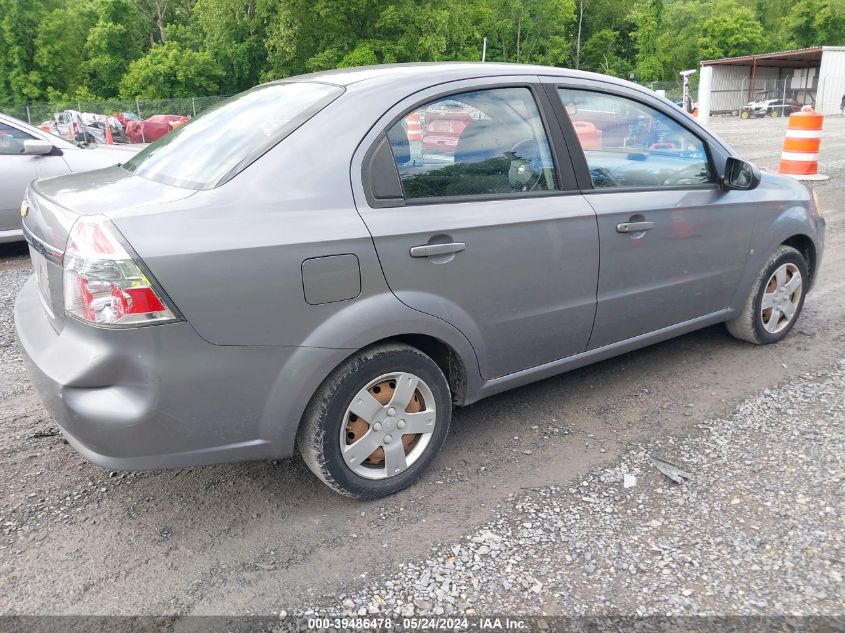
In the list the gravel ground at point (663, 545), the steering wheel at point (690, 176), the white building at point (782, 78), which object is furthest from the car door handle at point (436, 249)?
the white building at point (782, 78)

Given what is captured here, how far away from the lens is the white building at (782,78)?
141 ft

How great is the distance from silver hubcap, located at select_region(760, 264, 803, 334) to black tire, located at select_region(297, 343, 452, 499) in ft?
8.53

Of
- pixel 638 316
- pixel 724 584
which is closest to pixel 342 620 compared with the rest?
pixel 724 584

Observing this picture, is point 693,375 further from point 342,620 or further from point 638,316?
point 342,620

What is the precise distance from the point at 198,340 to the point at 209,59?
51.9m

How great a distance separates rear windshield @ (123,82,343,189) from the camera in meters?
2.73

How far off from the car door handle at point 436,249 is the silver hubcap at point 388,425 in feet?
1.63

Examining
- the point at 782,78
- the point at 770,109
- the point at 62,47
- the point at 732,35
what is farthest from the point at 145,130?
the point at 732,35

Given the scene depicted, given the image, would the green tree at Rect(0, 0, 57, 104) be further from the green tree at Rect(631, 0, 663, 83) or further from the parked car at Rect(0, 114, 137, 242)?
the green tree at Rect(631, 0, 663, 83)

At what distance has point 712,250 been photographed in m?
3.96

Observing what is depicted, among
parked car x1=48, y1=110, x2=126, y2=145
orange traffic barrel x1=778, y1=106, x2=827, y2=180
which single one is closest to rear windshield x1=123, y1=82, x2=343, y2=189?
orange traffic barrel x1=778, y1=106, x2=827, y2=180

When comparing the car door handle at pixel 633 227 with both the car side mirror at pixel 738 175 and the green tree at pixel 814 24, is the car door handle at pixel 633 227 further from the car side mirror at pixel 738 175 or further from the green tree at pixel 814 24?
the green tree at pixel 814 24

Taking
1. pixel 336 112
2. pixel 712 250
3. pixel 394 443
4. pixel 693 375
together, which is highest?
pixel 336 112

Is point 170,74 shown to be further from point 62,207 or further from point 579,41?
point 62,207
